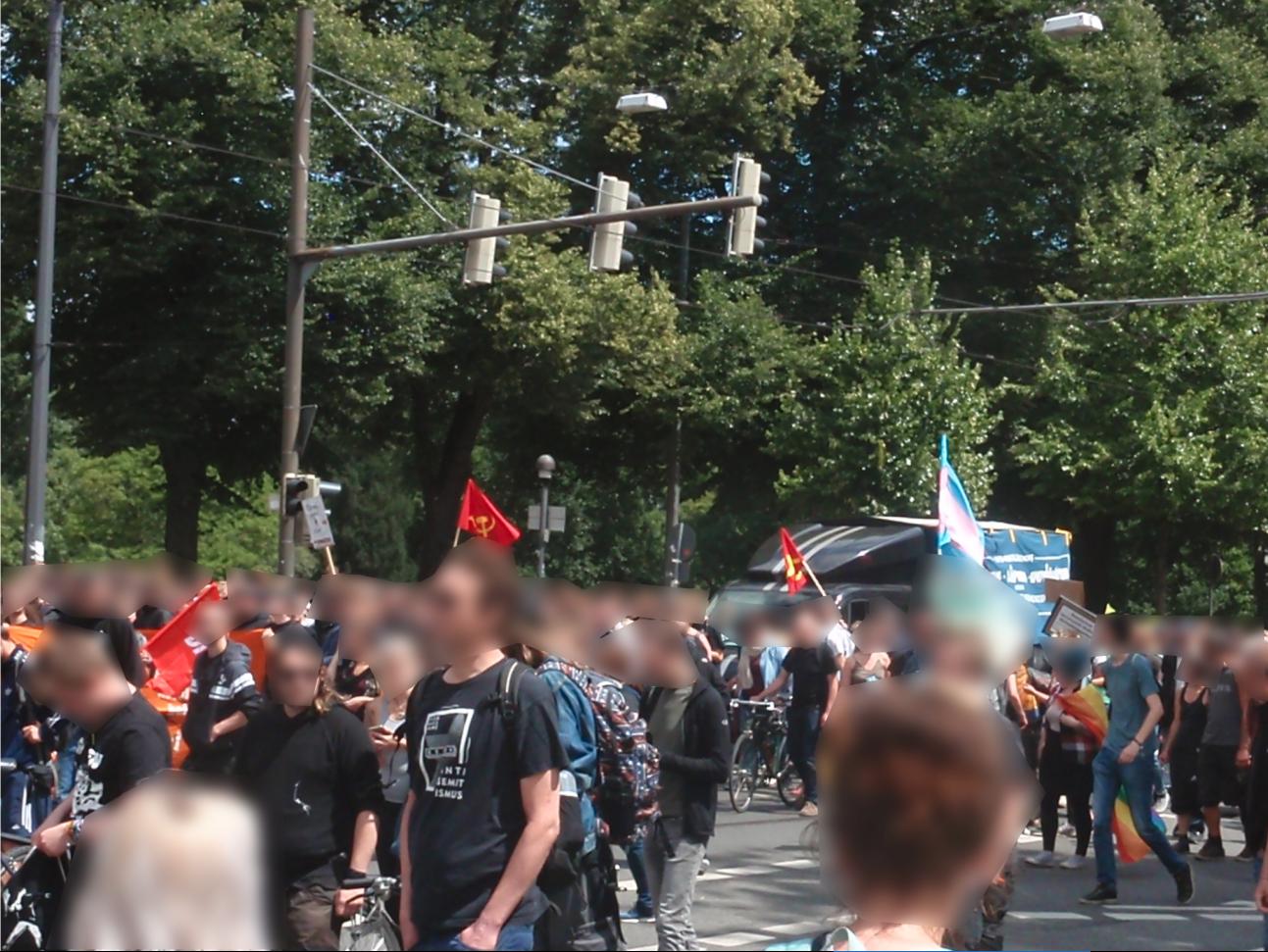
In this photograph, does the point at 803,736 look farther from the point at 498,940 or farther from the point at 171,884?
the point at 171,884

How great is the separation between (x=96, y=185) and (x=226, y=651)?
18.4 metres

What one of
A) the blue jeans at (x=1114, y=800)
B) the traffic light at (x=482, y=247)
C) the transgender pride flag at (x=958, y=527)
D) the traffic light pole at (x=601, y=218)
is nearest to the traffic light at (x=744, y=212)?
the traffic light pole at (x=601, y=218)

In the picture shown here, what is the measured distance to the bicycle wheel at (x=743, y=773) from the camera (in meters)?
16.3

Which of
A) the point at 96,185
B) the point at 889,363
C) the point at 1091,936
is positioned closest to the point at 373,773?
the point at 1091,936

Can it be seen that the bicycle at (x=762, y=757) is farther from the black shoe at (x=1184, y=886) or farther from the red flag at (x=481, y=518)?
the black shoe at (x=1184, y=886)

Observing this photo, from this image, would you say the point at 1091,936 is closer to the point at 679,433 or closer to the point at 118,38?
the point at 118,38

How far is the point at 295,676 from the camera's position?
6016mm

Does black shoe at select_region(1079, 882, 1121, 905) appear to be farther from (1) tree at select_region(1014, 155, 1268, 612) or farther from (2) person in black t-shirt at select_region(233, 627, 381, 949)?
(1) tree at select_region(1014, 155, 1268, 612)

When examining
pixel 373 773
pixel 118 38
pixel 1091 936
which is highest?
pixel 118 38

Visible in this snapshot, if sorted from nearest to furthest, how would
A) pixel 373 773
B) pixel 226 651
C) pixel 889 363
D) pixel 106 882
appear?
pixel 106 882, pixel 373 773, pixel 226 651, pixel 889 363

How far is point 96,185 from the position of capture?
88.6ft

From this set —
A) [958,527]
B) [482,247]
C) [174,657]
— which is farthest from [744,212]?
[174,657]

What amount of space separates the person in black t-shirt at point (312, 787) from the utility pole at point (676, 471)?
2559 centimetres

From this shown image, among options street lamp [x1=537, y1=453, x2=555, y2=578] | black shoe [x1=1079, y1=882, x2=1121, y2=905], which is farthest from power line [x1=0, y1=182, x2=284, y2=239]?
black shoe [x1=1079, y1=882, x2=1121, y2=905]
